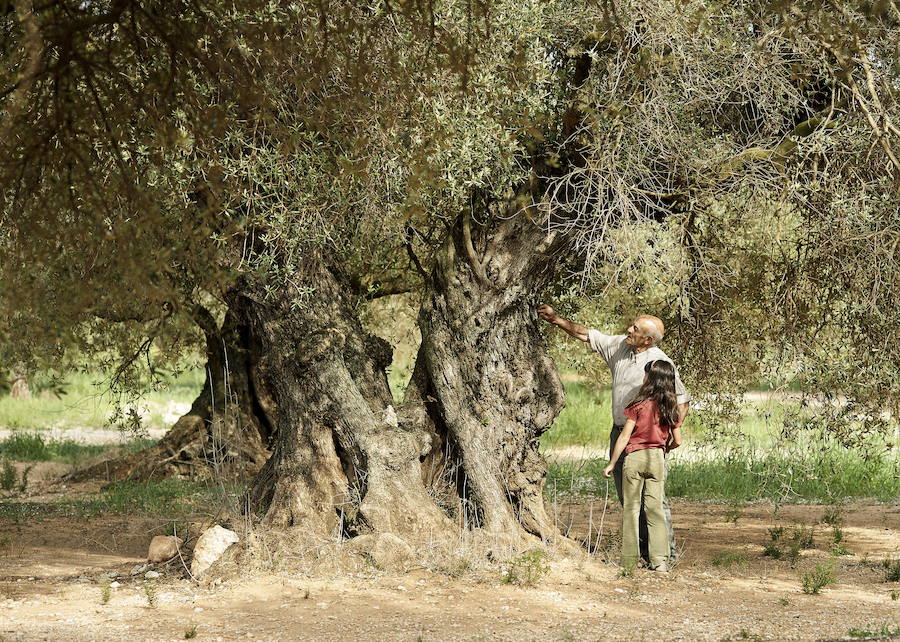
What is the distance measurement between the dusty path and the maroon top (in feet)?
3.11

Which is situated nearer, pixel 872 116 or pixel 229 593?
pixel 229 593

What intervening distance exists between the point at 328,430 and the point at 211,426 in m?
5.80

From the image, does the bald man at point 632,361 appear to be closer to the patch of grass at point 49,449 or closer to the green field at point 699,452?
the green field at point 699,452

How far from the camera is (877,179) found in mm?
7227

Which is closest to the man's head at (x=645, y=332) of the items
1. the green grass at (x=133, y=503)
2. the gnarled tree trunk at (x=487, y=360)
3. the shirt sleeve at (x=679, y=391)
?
the shirt sleeve at (x=679, y=391)

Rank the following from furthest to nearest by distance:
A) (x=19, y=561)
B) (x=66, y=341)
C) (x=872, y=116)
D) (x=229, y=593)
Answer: (x=19, y=561) → (x=872, y=116) → (x=229, y=593) → (x=66, y=341)

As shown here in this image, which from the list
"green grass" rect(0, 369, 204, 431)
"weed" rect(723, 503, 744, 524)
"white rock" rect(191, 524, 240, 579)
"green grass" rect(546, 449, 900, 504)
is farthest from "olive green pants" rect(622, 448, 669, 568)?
"green grass" rect(0, 369, 204, 431)

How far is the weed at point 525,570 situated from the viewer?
6.55 meters

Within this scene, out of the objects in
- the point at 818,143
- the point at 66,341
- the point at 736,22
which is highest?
the point at 736,22

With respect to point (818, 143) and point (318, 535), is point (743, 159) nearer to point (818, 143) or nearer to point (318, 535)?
point (818, 143)

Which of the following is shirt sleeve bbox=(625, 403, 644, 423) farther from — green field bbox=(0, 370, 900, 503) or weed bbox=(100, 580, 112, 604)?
weed bbox=(100, 580, 112, 604)

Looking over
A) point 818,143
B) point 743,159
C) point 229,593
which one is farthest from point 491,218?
point 229,593

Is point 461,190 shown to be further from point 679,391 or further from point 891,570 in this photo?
→ point 891,570

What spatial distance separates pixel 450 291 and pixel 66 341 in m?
3.36
